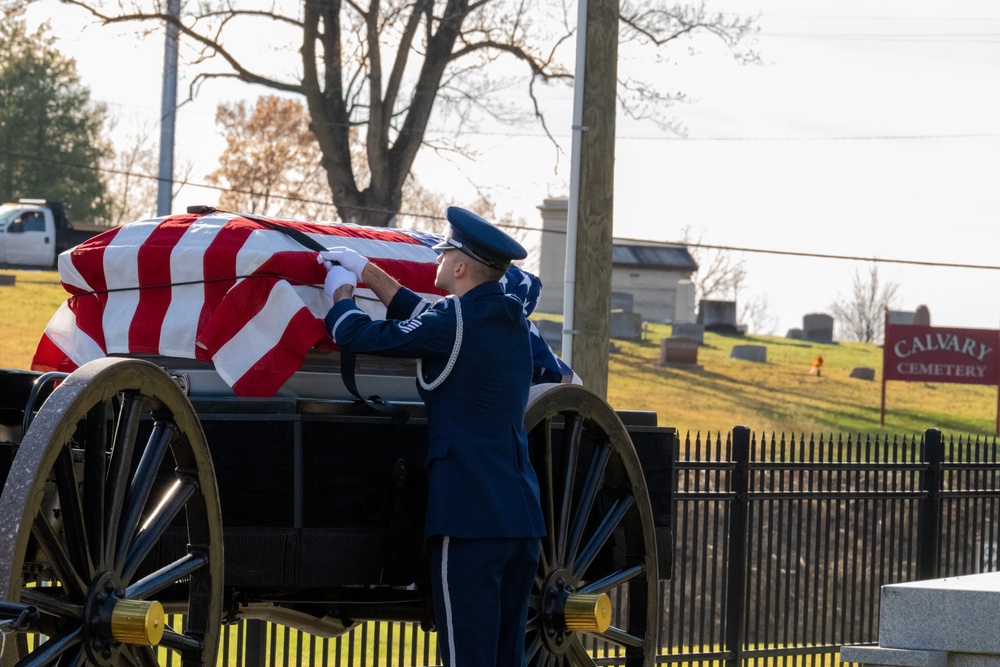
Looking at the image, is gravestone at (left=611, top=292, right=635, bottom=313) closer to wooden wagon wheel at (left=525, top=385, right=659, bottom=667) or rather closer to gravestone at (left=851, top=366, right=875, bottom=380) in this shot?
gravestone at (left=851, top=366, right=875, bottom=380)

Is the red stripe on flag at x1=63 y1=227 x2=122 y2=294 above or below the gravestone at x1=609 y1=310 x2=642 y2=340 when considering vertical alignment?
above

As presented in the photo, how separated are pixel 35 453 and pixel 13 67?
41.0 m

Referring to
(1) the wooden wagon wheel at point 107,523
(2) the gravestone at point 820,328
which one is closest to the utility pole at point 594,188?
(1) the wooden wagon wheel at point 107,523

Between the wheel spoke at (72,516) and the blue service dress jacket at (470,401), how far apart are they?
1021 mm

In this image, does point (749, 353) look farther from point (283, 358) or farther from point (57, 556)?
point (57, 556)

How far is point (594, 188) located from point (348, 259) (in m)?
4.25

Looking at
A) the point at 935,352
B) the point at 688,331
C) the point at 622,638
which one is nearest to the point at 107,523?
the point at 622,638

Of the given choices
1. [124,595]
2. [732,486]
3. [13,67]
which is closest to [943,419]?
[732,486]

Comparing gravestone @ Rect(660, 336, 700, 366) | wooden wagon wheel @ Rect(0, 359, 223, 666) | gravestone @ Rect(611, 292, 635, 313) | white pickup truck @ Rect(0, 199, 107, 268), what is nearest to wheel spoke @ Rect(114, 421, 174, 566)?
wooden wagon wheel @ Rect(0, 359, 223, 666)

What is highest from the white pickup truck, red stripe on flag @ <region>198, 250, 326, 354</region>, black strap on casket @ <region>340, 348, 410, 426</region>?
the white pickup truck

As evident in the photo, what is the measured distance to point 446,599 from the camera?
169 inches

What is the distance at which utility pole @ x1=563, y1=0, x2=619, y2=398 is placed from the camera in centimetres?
840

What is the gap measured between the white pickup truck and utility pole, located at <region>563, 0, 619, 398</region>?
26278 mm

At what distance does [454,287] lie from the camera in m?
4.55
